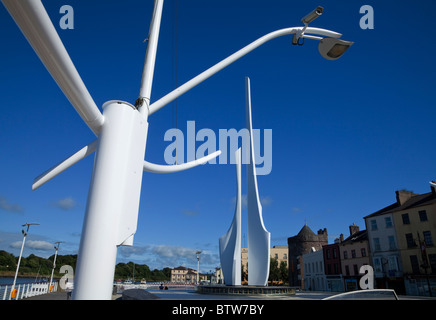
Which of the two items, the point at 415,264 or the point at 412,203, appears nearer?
the point at 415,264

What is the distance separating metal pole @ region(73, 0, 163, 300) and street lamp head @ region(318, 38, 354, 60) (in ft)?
10.4

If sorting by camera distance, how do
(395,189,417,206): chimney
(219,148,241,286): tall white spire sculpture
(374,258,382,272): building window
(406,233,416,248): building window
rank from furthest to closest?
(395,189,417,206): chimney
(374,258,382,272): building window
(406,233,416,248): building window
(219,148,241,286): tall white spire sculpture

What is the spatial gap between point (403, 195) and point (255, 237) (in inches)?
848

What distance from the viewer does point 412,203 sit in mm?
35906

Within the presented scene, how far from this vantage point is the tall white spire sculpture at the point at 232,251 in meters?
29.9

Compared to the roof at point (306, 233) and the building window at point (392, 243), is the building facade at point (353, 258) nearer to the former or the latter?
the building window at point (392, 243)

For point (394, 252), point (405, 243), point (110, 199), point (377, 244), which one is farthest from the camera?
point (377, 244)

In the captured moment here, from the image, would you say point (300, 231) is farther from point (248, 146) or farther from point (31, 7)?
point (31, 7)

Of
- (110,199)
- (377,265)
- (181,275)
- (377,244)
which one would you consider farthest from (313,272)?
(181,275)

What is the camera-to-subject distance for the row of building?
106 feet

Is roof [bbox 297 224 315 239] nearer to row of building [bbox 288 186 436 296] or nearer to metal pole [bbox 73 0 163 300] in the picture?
row of building [bbox 288 186 436 296]

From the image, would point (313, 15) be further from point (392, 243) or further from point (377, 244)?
point (377, 244)

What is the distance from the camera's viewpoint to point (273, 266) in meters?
69.8

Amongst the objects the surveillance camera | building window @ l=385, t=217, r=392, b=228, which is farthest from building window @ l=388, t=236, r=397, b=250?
the surveillance camera
